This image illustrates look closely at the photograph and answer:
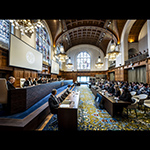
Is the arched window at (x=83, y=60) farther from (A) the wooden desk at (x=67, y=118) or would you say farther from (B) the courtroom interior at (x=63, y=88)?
(A) the wooden desk at (x=67, y=118)

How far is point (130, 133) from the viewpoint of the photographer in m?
0.76

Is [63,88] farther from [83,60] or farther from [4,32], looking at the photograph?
[83,60]

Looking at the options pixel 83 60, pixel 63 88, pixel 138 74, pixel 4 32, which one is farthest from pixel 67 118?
pixel 83 60

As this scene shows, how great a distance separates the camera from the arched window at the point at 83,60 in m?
19.9

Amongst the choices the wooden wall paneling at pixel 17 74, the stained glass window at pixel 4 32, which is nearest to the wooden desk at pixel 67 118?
the wooden wall paneling at pixel 17 74

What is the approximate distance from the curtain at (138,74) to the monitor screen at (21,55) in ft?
39.0

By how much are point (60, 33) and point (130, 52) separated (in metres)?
12.1

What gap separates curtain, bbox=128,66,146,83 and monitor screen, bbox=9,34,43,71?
11.9 metres

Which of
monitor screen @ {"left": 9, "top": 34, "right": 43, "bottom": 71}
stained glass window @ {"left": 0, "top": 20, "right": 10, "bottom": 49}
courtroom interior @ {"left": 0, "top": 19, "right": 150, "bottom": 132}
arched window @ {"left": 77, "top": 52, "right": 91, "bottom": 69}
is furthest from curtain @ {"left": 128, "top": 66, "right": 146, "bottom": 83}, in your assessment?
stained glass window @ {"left": 0, "top": 20, "right": 10, "bottom": 49}

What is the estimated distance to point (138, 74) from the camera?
9.62 m

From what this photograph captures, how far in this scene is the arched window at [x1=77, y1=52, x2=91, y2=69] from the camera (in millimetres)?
19859

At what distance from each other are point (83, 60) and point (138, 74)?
12.5m

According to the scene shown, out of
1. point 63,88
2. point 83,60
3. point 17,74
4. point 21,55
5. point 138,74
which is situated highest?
point 83,60
